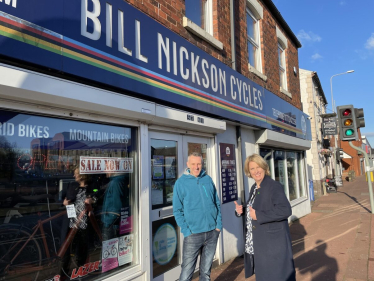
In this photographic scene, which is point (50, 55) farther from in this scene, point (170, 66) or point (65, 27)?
point (170, 66)

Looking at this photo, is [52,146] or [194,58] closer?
[52,146]

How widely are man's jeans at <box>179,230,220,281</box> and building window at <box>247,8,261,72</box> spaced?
17.7ft

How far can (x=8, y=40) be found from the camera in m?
2.14

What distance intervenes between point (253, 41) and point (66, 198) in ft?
20.8

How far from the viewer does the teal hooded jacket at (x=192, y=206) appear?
3.02m

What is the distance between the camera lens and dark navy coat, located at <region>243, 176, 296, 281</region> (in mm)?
2568

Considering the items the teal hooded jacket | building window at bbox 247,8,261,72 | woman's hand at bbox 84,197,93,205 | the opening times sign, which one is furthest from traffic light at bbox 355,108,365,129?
woman's hand at bbox 84,197,93,205

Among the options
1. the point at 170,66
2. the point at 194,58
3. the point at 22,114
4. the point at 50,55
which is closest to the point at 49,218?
the point at 22,114

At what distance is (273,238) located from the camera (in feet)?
8.59

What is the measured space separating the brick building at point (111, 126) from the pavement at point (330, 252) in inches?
41.6

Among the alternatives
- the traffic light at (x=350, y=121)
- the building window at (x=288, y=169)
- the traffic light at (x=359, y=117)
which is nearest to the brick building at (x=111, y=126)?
the building window at (x=288, y=169)

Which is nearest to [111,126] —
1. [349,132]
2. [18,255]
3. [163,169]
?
[163,169]

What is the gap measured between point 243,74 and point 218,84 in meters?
1.54

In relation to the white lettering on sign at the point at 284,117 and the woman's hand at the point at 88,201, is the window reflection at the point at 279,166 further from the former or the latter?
the woman's hand at the point at 88,201
